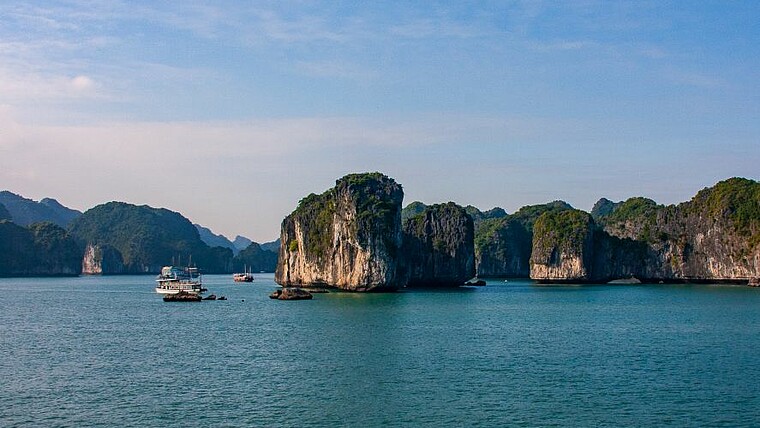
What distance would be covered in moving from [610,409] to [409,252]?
124 m

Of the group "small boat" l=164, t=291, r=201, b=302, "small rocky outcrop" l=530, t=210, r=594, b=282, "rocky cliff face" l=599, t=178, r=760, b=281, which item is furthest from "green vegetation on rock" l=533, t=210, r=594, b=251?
"small boat" l=164, t=291, r=201, b=302

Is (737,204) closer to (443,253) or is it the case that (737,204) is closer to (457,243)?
(457,243)

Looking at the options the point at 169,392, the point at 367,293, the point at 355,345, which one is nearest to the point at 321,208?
the point at 367,293

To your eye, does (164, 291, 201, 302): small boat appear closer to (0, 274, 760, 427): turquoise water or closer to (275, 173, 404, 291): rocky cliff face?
(0, 274, 760, 427): turquoise water

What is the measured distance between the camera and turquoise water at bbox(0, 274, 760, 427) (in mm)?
34094

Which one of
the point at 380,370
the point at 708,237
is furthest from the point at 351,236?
the point at 708,237

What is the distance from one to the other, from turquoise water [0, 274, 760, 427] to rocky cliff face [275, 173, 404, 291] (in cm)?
4042

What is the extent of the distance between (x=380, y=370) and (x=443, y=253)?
114832 mm

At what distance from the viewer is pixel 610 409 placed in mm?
34938

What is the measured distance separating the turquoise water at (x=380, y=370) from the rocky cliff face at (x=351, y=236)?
40418mm

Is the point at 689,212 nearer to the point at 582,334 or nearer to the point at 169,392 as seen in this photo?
the point at 582,334

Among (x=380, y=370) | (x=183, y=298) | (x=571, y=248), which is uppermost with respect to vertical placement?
(x=571, y=248)

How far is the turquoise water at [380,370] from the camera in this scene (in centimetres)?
3409

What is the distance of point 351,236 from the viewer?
409 ft
